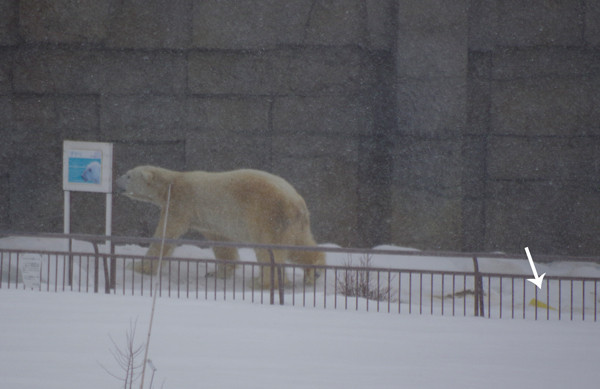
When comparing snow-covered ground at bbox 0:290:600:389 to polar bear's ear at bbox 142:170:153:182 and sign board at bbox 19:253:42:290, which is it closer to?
sign board at bbox 19:253:42:290

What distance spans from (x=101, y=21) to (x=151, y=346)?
6.73m

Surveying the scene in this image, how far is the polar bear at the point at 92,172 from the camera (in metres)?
8.81

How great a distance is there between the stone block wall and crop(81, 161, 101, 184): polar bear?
2.10m

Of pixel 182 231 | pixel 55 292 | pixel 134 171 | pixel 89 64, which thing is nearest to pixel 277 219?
pixel 182 231

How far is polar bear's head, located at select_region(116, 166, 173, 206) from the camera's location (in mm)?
8953

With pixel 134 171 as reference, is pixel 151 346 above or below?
below

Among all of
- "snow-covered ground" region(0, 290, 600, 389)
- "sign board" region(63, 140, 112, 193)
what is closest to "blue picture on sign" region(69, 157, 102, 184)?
"sign board" region(63, 140, 112, 193)

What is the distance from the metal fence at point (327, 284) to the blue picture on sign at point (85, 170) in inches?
26.5

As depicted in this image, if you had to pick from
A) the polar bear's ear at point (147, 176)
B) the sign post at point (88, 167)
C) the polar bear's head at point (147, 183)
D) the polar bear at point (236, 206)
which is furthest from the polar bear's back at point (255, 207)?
the sign post at point (88, 167)

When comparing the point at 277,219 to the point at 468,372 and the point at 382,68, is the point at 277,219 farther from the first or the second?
the point at 468,372

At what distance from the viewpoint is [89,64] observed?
10.9 m

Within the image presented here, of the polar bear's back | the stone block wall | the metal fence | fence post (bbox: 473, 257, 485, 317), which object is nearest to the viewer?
fence post (bbox: 473, 257, 485, 317)

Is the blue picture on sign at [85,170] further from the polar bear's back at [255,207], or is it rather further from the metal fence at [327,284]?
the polar bear's back at [255,207]

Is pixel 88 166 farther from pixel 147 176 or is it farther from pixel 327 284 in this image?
pixel 327 284
